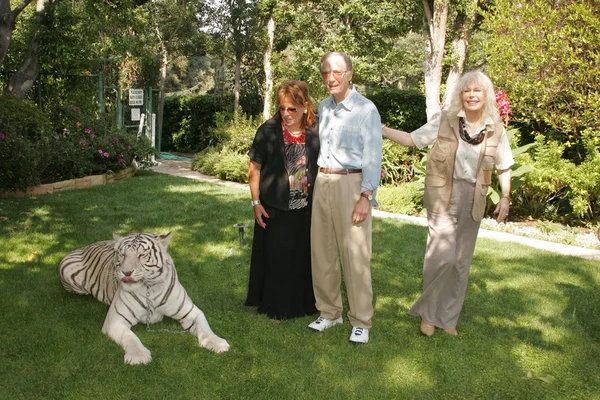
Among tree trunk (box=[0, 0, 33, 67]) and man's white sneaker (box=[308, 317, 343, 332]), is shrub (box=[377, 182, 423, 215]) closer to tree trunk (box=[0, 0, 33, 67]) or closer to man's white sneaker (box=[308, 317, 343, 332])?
man's white sneaker (box=[308, 317, 343, 332])

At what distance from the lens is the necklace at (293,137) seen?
446cm

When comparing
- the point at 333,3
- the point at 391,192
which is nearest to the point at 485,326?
the point at 391,192

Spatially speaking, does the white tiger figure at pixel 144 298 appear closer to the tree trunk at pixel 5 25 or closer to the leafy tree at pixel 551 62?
the tree trunk at pixel 5 25

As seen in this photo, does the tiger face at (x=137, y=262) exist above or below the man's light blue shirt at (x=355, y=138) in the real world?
below

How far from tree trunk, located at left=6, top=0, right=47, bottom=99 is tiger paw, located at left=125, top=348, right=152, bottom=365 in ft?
31.6

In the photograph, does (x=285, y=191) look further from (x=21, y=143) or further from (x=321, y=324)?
(x=21, y=143)

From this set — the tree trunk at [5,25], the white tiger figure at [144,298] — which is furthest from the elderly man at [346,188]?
the tree trunk at [5,25]

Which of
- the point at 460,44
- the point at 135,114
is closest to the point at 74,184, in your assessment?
Answer: the point at 135,114

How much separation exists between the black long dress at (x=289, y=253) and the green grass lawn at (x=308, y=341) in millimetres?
A: 166

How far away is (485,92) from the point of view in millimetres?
4109

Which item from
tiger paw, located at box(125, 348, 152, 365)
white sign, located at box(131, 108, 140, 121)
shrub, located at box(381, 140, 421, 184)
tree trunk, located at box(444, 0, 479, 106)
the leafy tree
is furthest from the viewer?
white sign, located at box(131, 108, 140, 121)

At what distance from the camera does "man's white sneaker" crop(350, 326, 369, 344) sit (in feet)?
14.2

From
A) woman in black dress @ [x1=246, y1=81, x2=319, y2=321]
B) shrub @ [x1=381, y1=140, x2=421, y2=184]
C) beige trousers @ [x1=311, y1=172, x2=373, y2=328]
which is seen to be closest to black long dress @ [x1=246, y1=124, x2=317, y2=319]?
woman in black dress @ [x1=246, y1=81, x2=319, y2=321]

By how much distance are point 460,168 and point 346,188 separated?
2.87 ft
